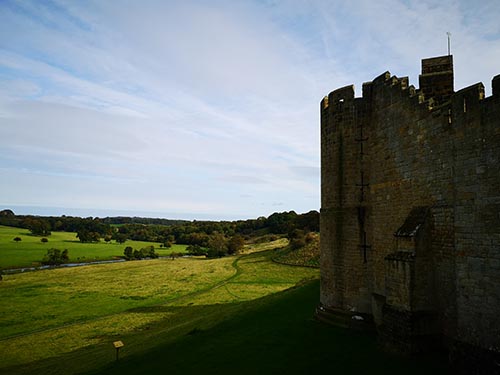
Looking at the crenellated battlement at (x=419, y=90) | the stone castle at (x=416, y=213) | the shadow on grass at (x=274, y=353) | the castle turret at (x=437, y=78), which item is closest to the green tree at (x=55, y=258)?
the shadow on grass at (x=274, y=353)

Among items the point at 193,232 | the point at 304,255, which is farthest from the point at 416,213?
the point at 193,232

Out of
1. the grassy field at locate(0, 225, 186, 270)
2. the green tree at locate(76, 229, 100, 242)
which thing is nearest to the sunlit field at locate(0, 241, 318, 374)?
the grassy field at locate(0, 225, 186, 270)

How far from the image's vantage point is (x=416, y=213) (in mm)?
12500

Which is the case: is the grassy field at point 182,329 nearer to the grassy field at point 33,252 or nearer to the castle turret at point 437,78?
the castle turret at point 437,78

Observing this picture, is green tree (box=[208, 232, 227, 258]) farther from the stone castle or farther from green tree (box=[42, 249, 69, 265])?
the stone castle

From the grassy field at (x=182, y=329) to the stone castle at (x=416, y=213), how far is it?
1257mm

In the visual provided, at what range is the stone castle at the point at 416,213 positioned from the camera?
33.2 ft

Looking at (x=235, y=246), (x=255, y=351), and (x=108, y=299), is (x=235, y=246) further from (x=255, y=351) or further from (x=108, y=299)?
(x=255, y=351)

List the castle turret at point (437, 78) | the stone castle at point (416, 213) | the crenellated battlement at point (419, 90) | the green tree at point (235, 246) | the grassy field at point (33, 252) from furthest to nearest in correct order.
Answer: the green tree at point (235, 246) → the grassy field at point (33, 252) → the castle turret at point (437, 78) → the crenellated battlement at point (419, 90) → the stone castle at point (416, 213)

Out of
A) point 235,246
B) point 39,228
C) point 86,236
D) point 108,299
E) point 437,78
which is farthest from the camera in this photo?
point 39,228

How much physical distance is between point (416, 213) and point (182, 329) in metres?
15.8

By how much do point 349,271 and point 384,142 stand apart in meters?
5.55

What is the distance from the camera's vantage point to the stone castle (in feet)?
33.2

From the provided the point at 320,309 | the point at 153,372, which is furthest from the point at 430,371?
the point at 153,372
